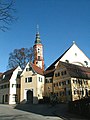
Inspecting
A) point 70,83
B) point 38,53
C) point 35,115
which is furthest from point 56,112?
point 38,53

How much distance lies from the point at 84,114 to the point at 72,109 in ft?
15.4

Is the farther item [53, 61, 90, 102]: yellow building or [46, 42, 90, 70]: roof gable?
[46, 42, 90, 70]: roof gable

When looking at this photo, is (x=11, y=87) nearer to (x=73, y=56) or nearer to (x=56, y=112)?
(x=73, y=56)

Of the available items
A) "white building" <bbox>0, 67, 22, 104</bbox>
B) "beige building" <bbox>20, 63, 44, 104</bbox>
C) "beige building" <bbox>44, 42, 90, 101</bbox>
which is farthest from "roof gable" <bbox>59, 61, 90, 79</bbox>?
"white building" <bbox>0, 67, 22, 104</bbox>

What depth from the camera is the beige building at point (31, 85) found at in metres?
54.4

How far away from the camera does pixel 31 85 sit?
55.3m

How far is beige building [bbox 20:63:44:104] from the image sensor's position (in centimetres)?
5441

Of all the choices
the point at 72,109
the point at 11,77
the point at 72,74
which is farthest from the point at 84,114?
the point at 11,77

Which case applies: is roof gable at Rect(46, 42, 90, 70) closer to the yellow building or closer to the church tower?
the yellow building

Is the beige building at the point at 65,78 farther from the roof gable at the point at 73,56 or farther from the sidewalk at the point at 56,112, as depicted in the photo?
the sidewalk at the point at 56,112

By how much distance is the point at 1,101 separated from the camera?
61.0 meters

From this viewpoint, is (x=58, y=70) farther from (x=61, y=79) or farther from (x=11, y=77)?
(x=11, y=77)

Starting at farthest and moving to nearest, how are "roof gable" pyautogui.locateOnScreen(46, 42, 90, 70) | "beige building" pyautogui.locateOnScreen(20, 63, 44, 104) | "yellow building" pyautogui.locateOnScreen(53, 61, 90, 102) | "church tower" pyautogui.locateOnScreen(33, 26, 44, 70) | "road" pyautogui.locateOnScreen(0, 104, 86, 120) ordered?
"church tower" pyautogui.locateOnScreen(33, 26, 44, 70) → "roof gable" pyautogui.locateOnScreen(46, 42, 90, 70) → "beige building" pyautogui.locateOnScreen(20, 63, 44, 104) → "yellow building" pyautogui.locateOnScreen(53, 61, 90, 102) → "road" pyautogui.locateOnScreen(0, 104, 86, 120)

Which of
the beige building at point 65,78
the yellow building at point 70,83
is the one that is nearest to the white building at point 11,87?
the beige building at point 65,78
